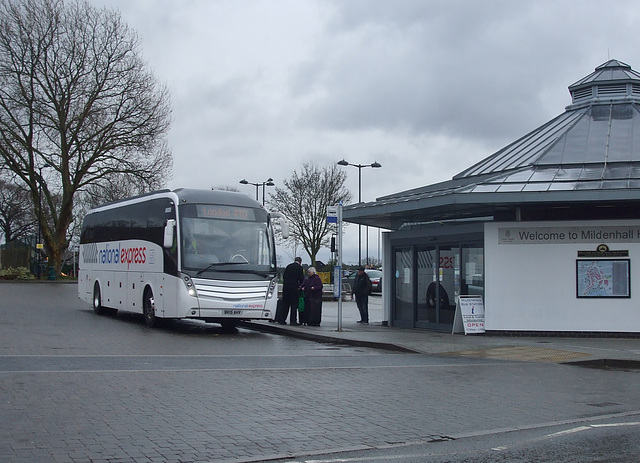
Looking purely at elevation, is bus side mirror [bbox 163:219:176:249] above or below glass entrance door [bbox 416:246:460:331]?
above

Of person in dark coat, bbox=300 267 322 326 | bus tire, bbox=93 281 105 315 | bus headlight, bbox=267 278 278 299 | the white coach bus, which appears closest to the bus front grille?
the white coach bus

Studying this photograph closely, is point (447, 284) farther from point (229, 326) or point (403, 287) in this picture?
point (229, 326)

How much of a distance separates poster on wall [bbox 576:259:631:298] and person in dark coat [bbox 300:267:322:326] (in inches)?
271

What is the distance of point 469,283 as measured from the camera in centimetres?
2000

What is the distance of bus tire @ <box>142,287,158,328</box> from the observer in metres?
20.5

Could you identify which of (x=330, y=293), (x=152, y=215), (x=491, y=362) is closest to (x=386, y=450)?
(x=491, y=362)

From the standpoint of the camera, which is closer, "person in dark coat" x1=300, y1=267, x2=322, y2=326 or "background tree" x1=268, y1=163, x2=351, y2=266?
"person in dark coat" x1=300, y1=267, x2=322, y2=326

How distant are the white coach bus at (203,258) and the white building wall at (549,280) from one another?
209 inches

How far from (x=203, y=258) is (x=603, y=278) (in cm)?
954

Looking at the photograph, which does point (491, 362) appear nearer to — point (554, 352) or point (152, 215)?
point (554, 352)

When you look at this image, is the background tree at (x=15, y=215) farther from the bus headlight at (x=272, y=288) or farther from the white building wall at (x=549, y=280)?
the white building wall at (x=549, y=280)

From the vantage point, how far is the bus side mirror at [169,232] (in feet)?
62.5

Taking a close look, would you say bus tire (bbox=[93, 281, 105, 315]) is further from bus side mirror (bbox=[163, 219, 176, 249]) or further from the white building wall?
the white building wall

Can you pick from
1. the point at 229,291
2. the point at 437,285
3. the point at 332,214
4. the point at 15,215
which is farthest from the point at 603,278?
the point at 15,215
